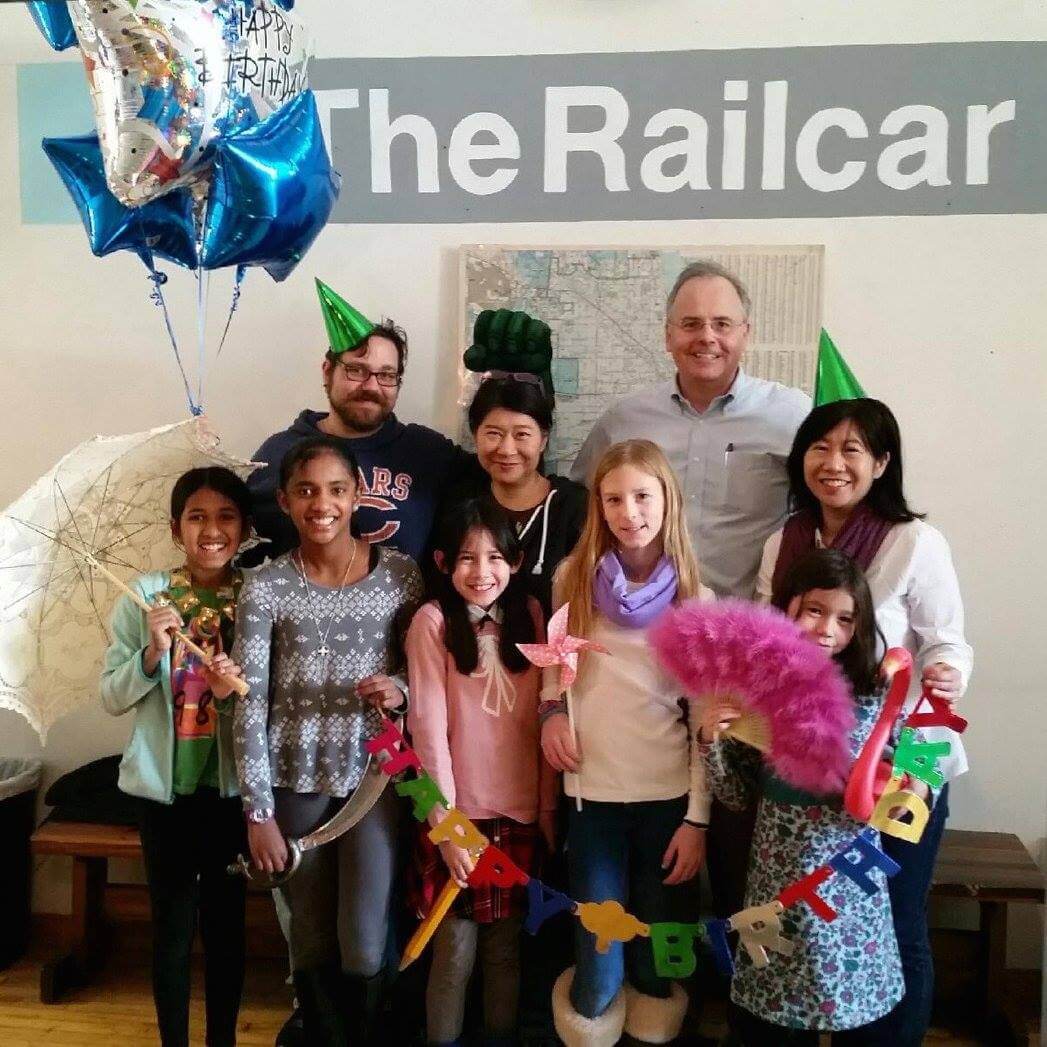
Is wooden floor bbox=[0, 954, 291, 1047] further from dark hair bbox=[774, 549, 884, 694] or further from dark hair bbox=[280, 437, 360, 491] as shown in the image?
dark hair bbox=[774, 549, 884, 694]

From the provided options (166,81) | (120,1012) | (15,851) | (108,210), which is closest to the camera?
(166,81)

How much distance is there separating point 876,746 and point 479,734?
0.73 meters

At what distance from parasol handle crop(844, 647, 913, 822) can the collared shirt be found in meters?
0.61

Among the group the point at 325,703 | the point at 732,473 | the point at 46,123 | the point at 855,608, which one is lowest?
the point at 325,703

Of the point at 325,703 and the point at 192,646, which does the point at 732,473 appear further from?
the point at 192,646

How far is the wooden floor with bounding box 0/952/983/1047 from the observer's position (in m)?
2.26

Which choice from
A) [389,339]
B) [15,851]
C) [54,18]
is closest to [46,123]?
[54,18]

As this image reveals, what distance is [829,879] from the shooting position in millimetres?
1603

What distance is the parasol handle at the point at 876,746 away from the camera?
1.51m

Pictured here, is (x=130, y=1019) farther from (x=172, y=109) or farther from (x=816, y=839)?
(x=172, y=109)

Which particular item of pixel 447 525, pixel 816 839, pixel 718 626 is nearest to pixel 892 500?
pixel 718 626

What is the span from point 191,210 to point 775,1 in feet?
5.43

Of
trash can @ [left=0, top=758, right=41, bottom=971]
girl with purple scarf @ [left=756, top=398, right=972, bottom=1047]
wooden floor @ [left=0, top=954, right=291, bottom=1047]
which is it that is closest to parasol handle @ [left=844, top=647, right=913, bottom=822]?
girl with purple scarf @ [left=756, top=398, right=972, bottom=1047]

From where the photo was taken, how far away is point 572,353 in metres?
2.56
